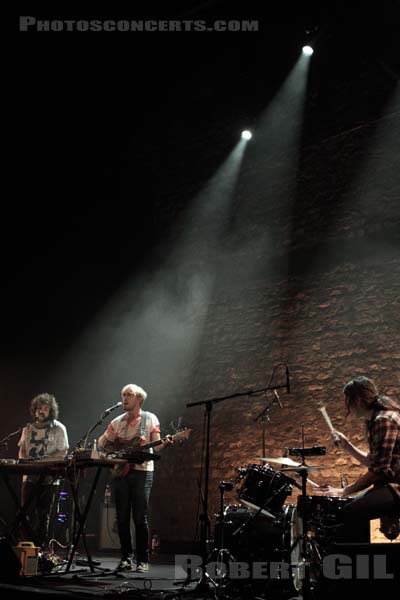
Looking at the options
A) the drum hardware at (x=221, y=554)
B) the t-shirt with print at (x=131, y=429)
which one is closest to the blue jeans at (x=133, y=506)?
the t-shirt with print at (x=131, y=429)

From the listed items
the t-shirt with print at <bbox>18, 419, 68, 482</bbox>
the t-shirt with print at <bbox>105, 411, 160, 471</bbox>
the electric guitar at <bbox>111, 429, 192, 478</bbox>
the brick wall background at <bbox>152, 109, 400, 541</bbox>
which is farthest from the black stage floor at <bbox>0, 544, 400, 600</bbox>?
the brick wall background at <bbox>152, 109, 400, 541</bbox>

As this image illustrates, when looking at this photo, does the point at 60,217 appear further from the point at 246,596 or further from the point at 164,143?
the point at 246,596

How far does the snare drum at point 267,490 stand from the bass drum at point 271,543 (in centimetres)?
8

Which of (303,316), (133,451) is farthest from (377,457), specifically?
(303,316)

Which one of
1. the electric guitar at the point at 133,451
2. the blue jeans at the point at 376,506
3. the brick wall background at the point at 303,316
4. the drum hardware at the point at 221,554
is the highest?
the brick wall background at the point at 303,316

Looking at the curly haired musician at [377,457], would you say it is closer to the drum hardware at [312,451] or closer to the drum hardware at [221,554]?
the drum hardware at [312,451]

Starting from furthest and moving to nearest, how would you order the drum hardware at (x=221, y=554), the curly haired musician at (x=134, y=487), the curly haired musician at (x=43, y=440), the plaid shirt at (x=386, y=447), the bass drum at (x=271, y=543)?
the curly haired musician at (x=43, y=440)
the curly haired musician at (x=134, y=487)
the drum hardware at (x=221, y=554)
the bass drum at (x=271, y=543)
the plaid shirt at (x=386, y=447)

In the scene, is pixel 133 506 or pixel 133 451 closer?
pixel 133 451

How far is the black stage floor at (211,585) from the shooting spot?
117 inches

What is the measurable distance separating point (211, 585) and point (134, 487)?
1230 millimetres

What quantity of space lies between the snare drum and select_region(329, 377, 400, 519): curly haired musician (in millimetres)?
563

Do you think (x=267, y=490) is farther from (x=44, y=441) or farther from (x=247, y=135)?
(x=247, y=135)

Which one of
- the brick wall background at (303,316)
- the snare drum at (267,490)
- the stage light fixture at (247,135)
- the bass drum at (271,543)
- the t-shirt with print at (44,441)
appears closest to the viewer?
the bass drum at (271,543)

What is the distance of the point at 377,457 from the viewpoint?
13.4 feet
